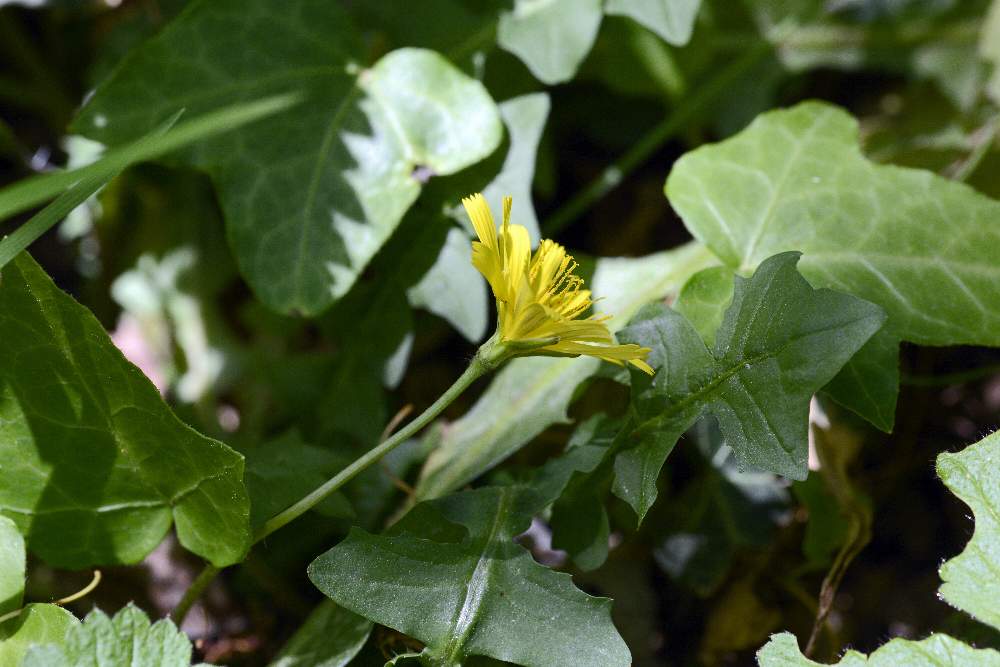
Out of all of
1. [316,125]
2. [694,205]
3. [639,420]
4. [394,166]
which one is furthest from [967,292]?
[316,125]

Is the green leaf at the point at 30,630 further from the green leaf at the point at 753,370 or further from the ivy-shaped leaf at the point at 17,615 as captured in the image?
the green leaf at the point at 753,370

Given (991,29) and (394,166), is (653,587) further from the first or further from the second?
(991,29)

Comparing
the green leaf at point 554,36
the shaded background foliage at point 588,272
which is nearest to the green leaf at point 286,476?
the shaded background foliage at point 588,272

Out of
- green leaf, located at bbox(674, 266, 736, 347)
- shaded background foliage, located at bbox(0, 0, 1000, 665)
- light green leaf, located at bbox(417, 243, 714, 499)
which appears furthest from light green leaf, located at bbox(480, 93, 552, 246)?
green leaf, located at bbox(674, 266, 736, 347)

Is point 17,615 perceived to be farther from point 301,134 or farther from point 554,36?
point 554,36

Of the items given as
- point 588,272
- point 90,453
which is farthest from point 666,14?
point 90,453
